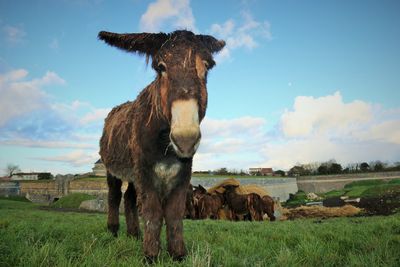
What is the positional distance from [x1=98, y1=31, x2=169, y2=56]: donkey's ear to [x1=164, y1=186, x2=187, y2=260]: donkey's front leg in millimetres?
1724

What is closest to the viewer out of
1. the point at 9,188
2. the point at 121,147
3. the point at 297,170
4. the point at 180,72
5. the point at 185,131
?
the point at 185,131

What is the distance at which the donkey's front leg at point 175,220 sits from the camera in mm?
3852

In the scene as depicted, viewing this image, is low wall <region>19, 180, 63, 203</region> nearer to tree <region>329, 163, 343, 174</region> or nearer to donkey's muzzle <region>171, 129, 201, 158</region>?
donkey's muzzle <region>171, 129, 201, 158</region>

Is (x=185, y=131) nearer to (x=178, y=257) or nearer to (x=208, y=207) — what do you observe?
(x=178, y=257)

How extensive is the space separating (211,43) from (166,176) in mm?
1690

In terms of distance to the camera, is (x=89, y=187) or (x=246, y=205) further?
(x=89, y=187)

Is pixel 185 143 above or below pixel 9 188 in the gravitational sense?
above

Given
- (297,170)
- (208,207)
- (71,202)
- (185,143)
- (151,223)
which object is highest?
(185,143)

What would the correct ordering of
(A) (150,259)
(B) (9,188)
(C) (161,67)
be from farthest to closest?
(B) (9,188)
(A) (150,259)
(C) (161,67)

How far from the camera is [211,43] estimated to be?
3938 millimetres

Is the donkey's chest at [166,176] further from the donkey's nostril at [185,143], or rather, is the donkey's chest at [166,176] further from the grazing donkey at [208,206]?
the grazing donkey at [208,206]

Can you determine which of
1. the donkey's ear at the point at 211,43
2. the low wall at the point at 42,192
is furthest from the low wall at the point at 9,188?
the donkey's ear at the point at 211,43

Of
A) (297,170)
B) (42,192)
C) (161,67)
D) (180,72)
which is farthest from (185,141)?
(297,170)

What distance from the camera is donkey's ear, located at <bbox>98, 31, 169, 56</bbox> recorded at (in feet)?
12.6
